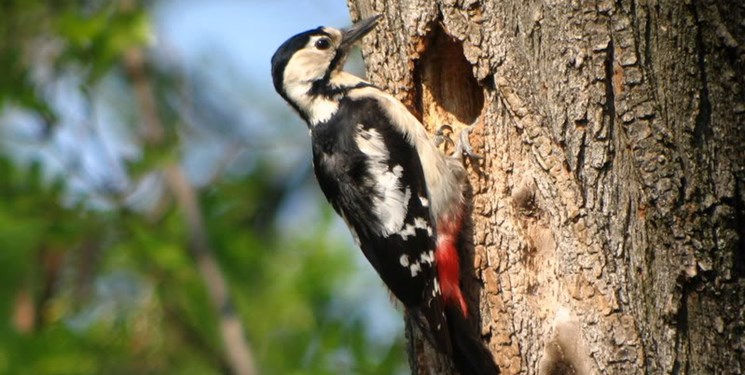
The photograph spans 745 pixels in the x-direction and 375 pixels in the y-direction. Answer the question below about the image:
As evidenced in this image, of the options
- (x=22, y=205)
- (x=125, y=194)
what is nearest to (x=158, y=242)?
(x=125, y=194)

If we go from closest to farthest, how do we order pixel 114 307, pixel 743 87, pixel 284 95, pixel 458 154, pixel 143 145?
pixel 743 87 → pixel 458 154 → pixel 284 95 → pixel 143 145 → pixel 114 307

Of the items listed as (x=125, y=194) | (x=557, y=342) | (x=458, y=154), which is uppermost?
(x=125, y=194)

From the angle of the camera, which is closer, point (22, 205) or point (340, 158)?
point (340, 158)

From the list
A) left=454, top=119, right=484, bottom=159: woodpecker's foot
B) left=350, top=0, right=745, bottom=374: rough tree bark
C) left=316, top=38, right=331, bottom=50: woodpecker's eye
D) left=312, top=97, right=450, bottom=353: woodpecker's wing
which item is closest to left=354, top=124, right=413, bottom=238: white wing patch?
left=312, top=97, right=450, bottom=353: woodpecker's wing

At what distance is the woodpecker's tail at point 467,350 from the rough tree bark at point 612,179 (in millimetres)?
54

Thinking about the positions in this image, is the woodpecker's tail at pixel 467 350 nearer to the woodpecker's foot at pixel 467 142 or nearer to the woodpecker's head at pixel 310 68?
the woodpecker's foot at pixel 467 142

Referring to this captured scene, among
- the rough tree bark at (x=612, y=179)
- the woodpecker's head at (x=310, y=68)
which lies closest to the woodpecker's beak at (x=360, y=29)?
the woodpecker's head at (x=310, y=68)

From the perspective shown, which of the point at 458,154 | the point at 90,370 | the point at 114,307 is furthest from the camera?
the point at 114,307

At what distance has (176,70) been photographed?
22.7 ft

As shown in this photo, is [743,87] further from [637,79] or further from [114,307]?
[114,307]

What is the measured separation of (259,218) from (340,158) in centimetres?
456

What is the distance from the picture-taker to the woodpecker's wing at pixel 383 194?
3645mm

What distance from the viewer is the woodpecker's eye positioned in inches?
168

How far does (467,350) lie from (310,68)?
1514 millimetres
